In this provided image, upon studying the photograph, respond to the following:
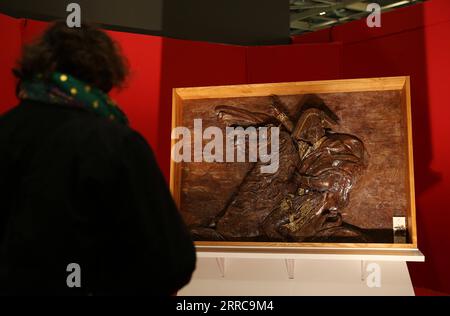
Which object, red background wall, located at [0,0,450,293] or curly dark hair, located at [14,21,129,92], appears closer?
curly dark hair, located at [14,21,129,92]

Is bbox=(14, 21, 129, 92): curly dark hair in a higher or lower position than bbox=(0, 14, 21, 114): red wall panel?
lower

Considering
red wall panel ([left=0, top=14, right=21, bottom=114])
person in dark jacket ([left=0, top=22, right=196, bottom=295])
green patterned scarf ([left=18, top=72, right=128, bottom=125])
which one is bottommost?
person in dark jacket ([left=0, top=22, right=196, bottom=295])

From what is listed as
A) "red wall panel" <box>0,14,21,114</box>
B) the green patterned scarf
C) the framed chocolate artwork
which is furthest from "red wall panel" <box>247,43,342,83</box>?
the green patterned scarf

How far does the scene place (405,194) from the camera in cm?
301

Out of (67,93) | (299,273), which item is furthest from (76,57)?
(299,273)

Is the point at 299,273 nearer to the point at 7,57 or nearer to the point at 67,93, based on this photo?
the point at 67,93

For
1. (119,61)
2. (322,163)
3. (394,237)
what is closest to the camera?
(119,61)

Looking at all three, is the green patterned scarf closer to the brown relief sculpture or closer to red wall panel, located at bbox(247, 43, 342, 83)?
the brown relief sculpture

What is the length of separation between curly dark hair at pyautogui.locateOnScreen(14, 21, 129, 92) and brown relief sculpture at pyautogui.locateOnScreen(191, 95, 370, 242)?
1.98m

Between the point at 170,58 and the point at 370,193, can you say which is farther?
the point at 170,58

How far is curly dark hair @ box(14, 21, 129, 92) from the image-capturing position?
1381 mm

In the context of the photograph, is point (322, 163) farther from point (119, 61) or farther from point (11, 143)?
point (11, 143)

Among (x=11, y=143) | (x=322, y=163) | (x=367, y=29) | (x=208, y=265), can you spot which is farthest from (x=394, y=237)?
(x=11, y=143)
